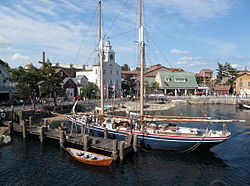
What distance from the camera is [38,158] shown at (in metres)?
23.3

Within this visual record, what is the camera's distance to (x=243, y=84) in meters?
88.1

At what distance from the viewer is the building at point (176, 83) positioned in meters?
88.1

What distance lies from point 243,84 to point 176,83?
27226mm


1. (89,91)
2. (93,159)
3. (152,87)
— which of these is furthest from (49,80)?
(152,87)

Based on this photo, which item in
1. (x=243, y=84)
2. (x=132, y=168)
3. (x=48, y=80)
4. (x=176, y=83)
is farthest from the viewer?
(x=176, y=83)

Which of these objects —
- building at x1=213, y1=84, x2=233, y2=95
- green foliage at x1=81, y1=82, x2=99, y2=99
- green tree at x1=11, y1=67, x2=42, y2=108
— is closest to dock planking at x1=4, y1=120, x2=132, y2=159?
green tree at x1=11, y1=67, x2=42, y2=108

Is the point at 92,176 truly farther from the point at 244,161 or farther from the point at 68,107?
the point at 68,107

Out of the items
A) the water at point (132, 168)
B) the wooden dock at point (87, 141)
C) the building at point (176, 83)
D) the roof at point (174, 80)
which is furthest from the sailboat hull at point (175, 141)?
the roof at point (174, 80)

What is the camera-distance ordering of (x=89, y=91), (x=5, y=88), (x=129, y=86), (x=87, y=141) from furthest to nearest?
1. (x=129, y=86)
2. (x=89, y=91)
3. (x=5, y=88)
4. (x=87, y=141)

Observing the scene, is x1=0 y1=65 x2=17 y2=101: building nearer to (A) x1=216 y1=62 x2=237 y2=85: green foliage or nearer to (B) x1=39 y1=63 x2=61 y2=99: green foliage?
(B) x1=39 y1=63 x2=61 y2=99: green foliage

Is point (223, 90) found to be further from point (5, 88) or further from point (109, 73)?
point (5, 88)

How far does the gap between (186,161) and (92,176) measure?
9932 millimetres

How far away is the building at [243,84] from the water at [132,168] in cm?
7033

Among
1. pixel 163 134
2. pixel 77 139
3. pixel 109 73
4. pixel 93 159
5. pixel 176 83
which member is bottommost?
pixel 93 159
